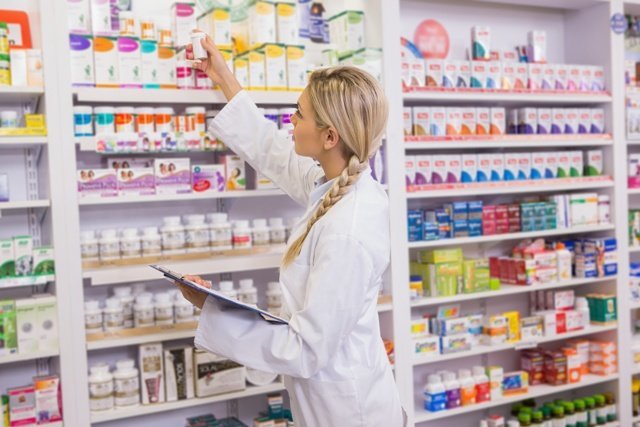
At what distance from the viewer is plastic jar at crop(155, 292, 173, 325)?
10.7 ft

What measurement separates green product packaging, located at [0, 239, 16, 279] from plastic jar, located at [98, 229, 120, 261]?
37 cm

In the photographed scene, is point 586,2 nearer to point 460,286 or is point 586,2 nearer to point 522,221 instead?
point 522,221

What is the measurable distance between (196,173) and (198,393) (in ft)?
3.50

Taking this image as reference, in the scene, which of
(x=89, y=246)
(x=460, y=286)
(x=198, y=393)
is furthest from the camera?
(x=460, y=286)

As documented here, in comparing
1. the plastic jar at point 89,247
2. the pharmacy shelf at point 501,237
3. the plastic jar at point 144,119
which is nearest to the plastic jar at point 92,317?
the plastic jar at point 89,247

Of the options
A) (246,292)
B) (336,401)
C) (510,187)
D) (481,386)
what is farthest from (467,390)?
(336,401)

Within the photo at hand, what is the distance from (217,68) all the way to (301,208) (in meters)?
1.22

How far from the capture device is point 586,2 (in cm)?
457

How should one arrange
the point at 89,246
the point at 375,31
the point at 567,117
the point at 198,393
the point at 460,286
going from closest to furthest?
A: the point at 89,246 < the point at 198,393 < the point at 375,31 < the point at 460,286 < the point at 567,117

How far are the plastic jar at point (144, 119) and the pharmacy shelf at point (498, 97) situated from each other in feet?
4.74

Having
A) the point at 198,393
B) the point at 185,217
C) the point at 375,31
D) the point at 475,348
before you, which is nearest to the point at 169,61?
the point at 185,217

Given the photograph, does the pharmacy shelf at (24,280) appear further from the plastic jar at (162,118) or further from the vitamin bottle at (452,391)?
the vitamin bottle at (452,391)

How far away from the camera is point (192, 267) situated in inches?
128

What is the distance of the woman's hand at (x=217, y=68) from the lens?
2910 millimetres
